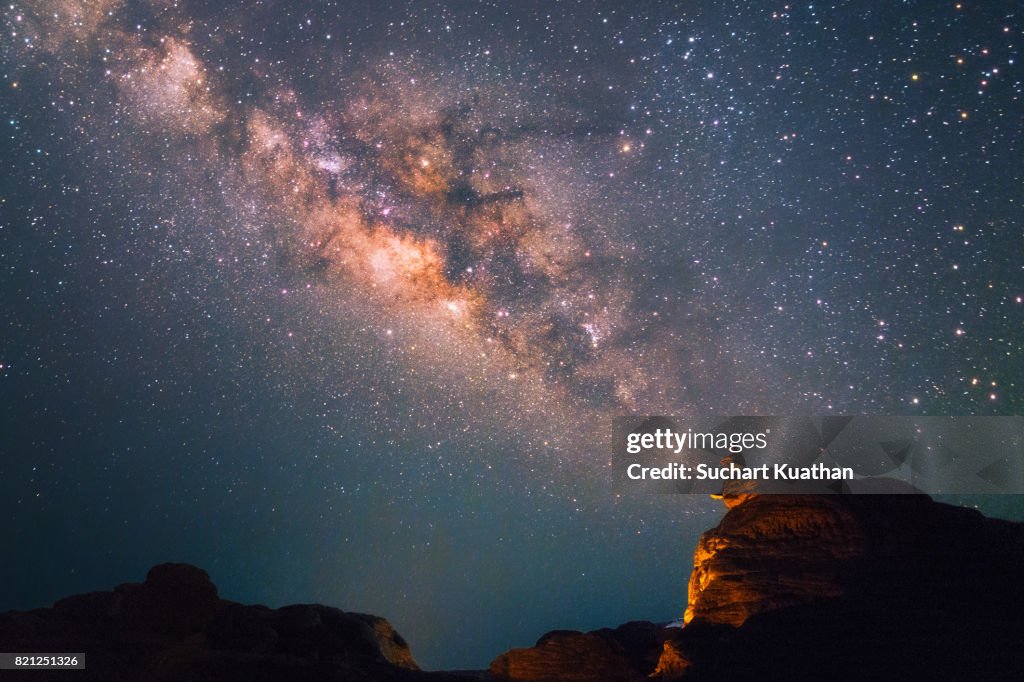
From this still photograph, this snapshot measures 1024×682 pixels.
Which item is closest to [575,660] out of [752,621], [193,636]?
[752,621]

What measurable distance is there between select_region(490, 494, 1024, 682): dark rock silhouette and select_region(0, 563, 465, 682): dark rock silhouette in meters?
6.82

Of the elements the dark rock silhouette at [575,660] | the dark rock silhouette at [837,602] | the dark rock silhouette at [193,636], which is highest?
the dark rock silhouette at [837,602]

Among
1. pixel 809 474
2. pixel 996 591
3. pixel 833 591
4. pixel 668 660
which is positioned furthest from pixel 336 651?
pixel 996 591

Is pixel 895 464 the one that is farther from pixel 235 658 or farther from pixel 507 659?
pixel 235 658

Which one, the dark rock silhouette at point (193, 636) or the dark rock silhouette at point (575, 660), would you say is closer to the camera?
the dark rock silhouette at point (193, 636)

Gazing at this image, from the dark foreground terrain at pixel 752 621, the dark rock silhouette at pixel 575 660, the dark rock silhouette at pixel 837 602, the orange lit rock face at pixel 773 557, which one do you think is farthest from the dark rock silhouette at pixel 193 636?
the orange lit rock face at pixel 773 557

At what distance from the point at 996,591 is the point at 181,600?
29236 millimetres

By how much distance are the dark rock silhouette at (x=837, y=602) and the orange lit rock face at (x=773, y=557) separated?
4 cm

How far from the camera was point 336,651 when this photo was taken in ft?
68.5

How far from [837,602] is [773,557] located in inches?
104

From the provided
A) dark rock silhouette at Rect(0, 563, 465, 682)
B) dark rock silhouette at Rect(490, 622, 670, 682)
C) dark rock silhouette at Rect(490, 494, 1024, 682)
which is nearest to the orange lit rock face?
dark rock silhouette at Rect(490, 494, 1024, 682)

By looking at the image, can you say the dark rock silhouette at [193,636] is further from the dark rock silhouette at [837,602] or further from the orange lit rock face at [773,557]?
the orange lit rock face at [773,557]

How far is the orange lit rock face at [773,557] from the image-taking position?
18188mm

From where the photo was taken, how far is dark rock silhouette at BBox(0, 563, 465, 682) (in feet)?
52.4
